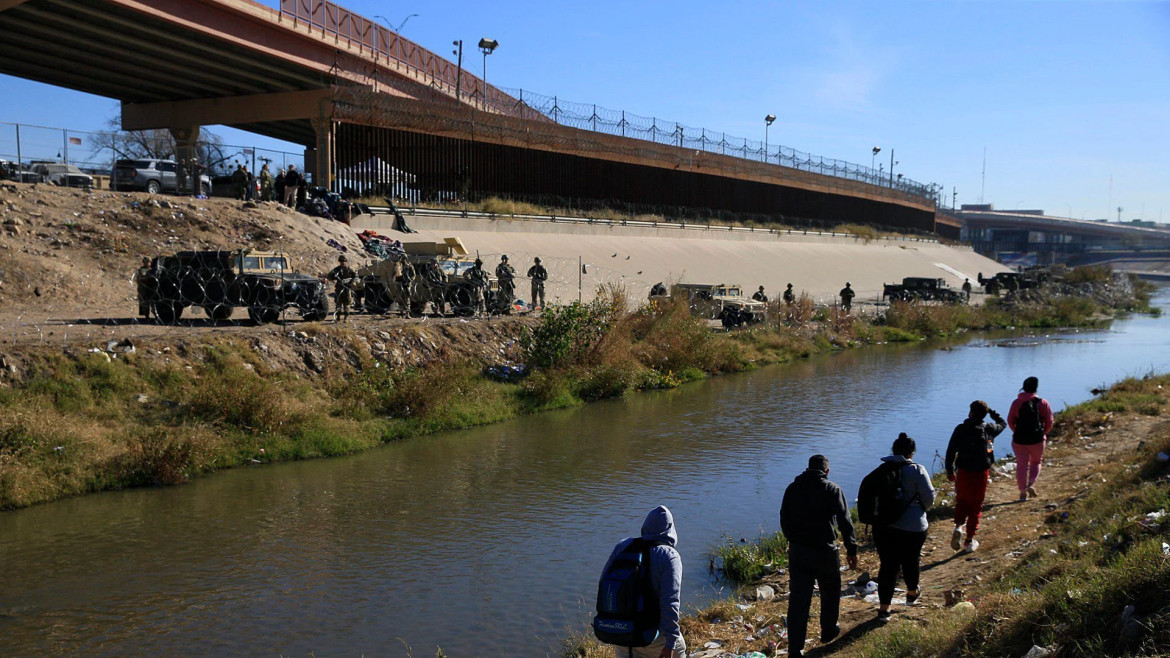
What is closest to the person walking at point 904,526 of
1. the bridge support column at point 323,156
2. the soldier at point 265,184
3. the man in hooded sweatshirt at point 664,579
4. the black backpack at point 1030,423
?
the man in hooded sweatshirt at point 664,579

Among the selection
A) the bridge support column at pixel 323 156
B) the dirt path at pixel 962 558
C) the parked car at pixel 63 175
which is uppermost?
the bridge support column at pixel 323 156

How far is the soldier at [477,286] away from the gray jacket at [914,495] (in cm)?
1883

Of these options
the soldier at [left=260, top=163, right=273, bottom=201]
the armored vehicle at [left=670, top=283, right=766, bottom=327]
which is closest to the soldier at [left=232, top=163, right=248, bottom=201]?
the soldier at [left=260, top=163, right=273, bottom=201]

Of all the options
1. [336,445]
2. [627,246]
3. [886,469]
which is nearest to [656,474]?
[336,445]

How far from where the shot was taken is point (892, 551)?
8078mm

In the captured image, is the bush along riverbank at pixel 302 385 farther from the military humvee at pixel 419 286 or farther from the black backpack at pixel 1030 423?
the black backpack at pixel 1030 423

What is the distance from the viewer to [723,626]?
8648 mm

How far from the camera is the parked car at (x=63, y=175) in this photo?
2880cm

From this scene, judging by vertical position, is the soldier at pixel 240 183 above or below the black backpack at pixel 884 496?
above

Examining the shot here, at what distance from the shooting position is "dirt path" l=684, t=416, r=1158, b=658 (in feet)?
26.5

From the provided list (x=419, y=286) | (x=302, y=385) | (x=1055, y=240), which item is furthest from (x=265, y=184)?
(x=1055, y=240)

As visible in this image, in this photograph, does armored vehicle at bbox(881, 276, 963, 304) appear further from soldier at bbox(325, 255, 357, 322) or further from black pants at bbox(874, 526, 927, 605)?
black pants at bbox(874, 526, 927, 605)

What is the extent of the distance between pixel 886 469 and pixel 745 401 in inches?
616

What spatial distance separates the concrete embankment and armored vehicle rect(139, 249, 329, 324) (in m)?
9.94
